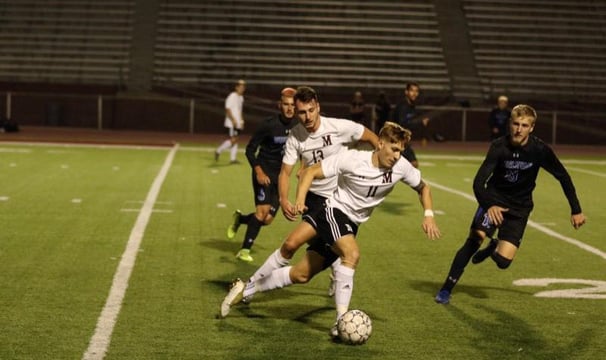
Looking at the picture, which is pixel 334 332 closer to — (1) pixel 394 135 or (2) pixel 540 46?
(1) pixel 394 135

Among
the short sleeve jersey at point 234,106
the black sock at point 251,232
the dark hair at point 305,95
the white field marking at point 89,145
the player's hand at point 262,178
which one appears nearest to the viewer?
the dark hair at point 305,95

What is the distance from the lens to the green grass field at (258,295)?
7879mm

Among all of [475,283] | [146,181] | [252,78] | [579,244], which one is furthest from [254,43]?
[475,283]

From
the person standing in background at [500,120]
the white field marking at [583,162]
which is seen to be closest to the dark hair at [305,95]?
the person standing in background at [500,120]

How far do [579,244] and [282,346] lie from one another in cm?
680

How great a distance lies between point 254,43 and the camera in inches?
1582

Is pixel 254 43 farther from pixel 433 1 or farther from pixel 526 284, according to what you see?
pixel 526 284

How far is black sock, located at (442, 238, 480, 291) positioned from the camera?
32.1 ft

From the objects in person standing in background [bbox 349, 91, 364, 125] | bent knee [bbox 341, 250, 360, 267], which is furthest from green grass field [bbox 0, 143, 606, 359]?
person standing in background [bbox 349, 91, 364, 125]

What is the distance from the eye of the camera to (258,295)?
32.4 ft

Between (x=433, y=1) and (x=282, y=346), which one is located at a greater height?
(x=433, y=1)

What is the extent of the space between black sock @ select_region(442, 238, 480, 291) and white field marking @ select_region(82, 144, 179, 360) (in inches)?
112

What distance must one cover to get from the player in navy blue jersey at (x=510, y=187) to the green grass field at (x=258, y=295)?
0.45 meters

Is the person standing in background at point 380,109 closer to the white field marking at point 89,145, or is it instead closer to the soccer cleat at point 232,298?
the white field marking at point 89,145
